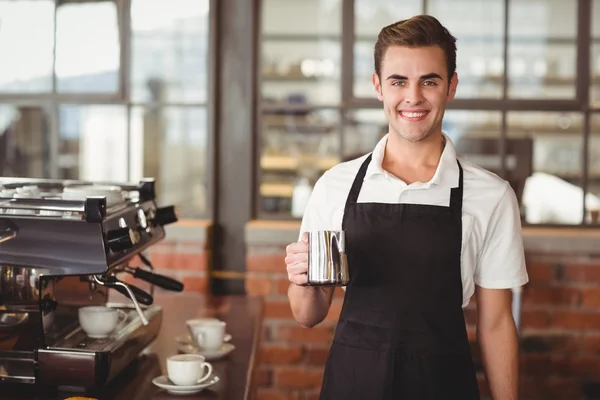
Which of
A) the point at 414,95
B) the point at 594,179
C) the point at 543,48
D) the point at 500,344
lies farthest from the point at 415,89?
the point at 543,48

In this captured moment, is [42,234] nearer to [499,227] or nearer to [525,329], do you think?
[499,227]

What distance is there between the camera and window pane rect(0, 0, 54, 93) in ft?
12.1

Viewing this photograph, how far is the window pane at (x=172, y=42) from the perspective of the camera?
365 cm

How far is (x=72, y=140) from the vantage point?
3.84 meters

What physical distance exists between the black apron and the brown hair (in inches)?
11.1

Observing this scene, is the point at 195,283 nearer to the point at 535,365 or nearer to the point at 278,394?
the point at 278,394

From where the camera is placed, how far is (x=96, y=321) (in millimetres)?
1992

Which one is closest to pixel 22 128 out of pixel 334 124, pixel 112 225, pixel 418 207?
pixel 334 124

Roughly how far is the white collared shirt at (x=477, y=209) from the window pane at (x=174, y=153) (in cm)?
179

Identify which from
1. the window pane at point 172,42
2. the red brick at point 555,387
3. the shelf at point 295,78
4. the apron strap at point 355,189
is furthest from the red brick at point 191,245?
the shelf at point 295,78

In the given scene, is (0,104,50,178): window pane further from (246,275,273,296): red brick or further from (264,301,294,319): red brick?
(264,301,294,319): red brick

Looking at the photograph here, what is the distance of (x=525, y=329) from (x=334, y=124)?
1460mm

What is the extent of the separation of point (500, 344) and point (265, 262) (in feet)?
5.76

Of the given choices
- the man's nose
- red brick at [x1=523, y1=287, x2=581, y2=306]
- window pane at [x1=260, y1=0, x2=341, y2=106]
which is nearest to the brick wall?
red brick at [x1=523, y1=287, x2=581, y2=306]
